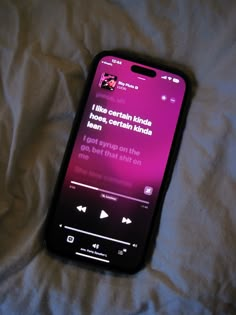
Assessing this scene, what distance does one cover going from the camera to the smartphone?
55 centimetres

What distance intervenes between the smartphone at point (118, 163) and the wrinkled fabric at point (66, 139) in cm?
1

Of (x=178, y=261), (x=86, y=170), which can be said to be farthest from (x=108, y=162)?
(x=178, y=261)

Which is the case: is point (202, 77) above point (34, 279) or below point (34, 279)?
above

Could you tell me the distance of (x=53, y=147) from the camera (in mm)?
552

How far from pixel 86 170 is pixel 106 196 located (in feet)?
0.13

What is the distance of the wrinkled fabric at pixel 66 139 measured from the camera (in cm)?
52

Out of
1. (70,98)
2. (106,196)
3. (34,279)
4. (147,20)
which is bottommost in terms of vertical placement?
(34,279)

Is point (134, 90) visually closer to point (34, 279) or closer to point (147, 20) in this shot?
point (147, 20)

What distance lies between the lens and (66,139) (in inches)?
21.8

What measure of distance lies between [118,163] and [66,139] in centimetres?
7

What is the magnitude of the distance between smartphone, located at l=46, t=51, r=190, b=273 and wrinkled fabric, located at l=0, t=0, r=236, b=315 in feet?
0.05

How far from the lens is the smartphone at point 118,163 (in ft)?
1.80

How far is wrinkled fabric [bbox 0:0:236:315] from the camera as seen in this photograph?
1.69 ft

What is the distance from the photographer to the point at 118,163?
1.82 feet
